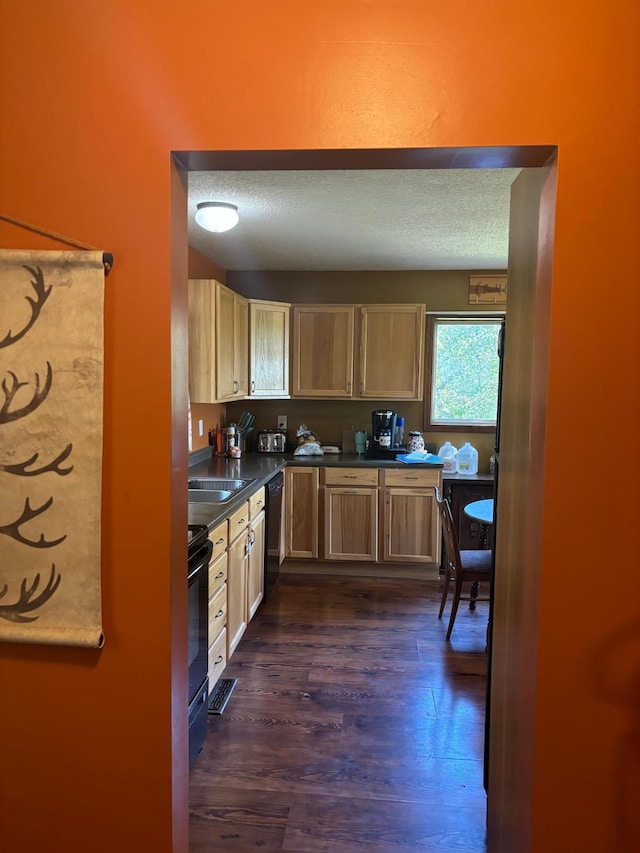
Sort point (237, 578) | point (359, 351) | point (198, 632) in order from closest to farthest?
point (198, 632)
point (237, 578)
point (359, 351)

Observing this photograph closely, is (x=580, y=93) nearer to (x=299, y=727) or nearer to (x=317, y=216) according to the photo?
(x=317, y=216)

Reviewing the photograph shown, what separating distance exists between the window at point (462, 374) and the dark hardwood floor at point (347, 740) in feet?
5.81

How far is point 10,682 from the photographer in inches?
53.0

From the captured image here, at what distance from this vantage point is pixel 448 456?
15.5 ft

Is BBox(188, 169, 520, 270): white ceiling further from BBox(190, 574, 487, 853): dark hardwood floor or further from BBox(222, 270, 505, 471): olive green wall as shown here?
BBox(190, 574, 487, 853): dark hardwood floor

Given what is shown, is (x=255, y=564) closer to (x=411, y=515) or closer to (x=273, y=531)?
(x=273, y=531)

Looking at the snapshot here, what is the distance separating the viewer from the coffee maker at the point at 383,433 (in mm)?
4723

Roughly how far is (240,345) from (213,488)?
4.10ft

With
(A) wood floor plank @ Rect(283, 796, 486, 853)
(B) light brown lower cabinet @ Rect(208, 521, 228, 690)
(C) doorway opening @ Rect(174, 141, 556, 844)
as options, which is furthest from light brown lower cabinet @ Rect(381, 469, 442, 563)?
(C) doorway opening @ Rect(174, 141, 556, 844)

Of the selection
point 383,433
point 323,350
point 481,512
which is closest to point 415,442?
point 383,433

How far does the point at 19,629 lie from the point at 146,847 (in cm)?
60

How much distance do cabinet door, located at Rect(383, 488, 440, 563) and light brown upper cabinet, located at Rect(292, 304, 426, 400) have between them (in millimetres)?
839

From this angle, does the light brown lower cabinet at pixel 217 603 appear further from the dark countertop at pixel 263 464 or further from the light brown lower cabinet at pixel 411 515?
the light brown lower cabinet at pixel 411 515

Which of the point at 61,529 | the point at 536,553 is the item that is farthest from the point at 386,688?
the point at 61,529
